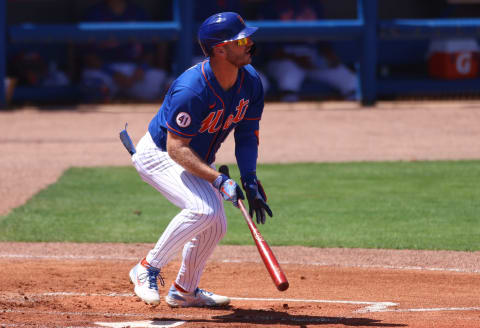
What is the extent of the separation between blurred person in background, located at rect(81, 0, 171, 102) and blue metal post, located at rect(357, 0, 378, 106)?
388 centimetres

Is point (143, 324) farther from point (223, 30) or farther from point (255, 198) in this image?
point (223, 30)

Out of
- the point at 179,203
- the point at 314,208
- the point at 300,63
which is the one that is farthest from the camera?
the point at 300,63

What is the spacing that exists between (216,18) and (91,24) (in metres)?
10.8

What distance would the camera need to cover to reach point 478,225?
25.3 feet

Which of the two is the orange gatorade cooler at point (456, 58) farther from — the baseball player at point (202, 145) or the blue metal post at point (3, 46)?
the baseball player at point (202, 145)

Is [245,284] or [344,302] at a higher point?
[344,302]

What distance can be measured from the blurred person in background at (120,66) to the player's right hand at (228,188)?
11585mm

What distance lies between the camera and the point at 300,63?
16750 mm

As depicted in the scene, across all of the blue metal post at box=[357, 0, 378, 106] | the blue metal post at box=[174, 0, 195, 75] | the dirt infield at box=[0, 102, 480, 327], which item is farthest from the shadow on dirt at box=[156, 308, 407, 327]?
the blue metal post at box=[357, 0, 378, 106]

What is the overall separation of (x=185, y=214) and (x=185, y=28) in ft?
35.8

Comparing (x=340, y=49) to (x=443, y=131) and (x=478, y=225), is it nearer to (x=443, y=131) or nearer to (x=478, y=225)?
(x=443, y=131)

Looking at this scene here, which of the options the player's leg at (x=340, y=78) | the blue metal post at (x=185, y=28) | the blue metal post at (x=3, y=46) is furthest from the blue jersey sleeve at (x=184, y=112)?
the player's leg at (x=340, y=78)

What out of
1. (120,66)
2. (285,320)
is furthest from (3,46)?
(285,320)

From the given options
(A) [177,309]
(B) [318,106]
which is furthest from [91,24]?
(A) [177,309]
